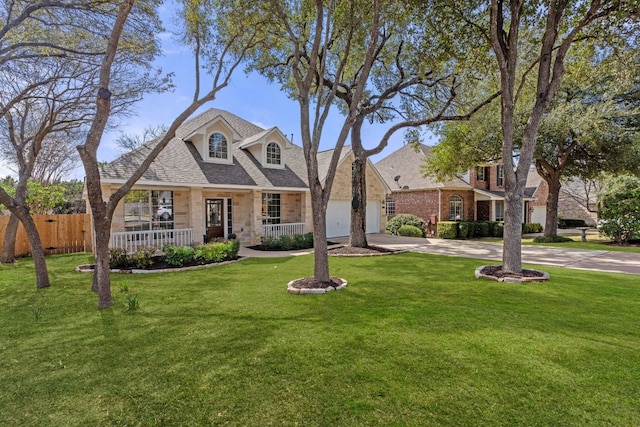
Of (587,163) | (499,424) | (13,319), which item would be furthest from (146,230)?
(587,163)

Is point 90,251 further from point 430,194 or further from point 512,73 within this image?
point 430,194

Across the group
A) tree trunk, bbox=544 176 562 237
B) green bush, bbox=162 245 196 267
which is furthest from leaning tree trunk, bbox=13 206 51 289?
tree trunk, bbox=544 176 562 237

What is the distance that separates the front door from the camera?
14.7 m

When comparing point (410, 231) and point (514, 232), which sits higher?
point (514, 232)

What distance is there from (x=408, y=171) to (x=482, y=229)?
716cm

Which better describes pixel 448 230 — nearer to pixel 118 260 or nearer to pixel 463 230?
pixel 463 230

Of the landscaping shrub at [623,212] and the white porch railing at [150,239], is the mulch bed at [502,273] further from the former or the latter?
the landscaping shrub at [623,212]

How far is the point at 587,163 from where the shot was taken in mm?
16547

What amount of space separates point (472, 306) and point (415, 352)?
96.7 inches

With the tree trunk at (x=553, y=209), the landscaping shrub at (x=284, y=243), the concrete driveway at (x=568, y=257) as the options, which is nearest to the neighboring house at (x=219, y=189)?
the landscaping shrub at (x=284, y=243)

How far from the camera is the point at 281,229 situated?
15.8 m

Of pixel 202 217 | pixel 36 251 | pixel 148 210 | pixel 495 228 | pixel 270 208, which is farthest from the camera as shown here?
pixel 495 228

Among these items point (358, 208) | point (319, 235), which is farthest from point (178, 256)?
point (358, 208)

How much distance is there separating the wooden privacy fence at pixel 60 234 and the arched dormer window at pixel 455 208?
2175cm
